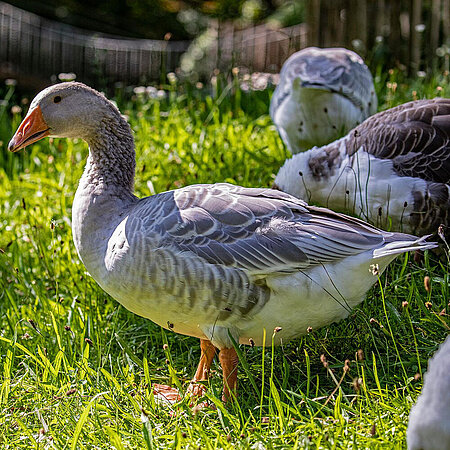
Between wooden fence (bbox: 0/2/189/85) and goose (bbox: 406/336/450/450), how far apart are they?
8565mm

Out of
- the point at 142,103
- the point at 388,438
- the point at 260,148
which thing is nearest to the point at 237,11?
the point at 142,103

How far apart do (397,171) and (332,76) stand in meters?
1.77

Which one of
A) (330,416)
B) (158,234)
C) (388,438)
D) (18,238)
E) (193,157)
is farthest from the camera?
(193,157)

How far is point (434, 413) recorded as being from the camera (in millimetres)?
2289

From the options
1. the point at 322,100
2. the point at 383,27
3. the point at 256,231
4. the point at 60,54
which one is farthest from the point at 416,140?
the point at 60,54

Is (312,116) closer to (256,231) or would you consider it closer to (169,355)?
(256,231)

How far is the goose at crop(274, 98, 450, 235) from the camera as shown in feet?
14.6

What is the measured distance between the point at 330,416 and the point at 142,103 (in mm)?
4819

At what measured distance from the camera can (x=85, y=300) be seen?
4465 mm

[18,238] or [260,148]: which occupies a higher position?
[260,148]

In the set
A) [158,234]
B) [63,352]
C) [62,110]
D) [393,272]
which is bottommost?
[63,352]

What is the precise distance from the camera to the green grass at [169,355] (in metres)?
3.13

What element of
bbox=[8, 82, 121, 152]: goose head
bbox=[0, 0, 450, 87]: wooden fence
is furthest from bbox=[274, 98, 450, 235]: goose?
bbox=[0, 0, 450, 87]: wooden fence

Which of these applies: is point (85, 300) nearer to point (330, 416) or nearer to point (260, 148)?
point (330, 416)
